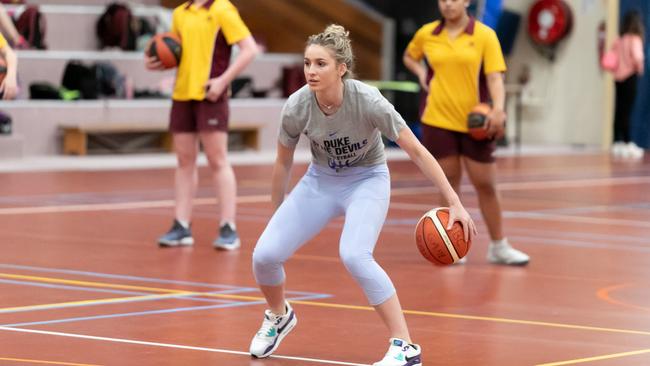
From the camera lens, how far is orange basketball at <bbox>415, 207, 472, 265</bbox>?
22.0 ft

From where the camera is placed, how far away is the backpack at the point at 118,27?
2173cm

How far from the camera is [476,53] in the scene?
33.6 ft

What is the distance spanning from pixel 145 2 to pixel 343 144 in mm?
19423

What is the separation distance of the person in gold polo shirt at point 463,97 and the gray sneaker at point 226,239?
1.71m

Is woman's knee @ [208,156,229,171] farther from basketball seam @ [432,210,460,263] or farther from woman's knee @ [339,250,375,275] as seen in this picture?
woman's knee @ [339,250,375,275]

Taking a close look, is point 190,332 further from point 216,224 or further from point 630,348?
point 216,224

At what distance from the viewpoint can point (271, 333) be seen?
22.3 feet

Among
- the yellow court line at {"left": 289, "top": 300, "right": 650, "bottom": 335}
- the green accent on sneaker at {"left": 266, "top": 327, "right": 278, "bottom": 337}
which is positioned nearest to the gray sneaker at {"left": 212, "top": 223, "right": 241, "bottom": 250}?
the yellow court line at {"left": 289, "top": 300, "right": 650, "bottom": 335}

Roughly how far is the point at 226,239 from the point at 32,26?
10813 mm

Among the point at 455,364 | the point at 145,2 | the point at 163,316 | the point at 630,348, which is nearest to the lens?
the point at 455,364

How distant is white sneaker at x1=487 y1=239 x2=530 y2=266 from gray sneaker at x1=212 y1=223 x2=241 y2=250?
1.98 metres

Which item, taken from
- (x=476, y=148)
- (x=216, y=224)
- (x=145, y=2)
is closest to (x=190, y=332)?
(x=476, y=148)

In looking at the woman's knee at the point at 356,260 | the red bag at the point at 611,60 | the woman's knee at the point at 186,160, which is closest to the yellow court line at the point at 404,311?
the woman's knee at the point at 356,260

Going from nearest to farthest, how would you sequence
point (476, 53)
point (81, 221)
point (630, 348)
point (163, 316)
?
point (630, 348), point (163, 316), point (476, 53), point (81, 221)
